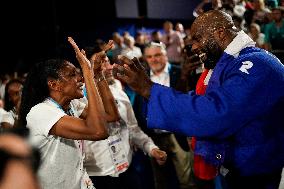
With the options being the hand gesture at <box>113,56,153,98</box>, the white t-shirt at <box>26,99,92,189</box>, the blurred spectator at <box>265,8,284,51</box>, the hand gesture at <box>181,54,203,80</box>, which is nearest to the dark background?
the blurred spectator at <box>265,8,284,51</box>

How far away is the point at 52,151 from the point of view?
119 inches

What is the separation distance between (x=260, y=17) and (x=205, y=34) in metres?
6.45

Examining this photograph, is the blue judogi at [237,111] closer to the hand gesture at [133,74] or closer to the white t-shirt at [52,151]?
the hand gesture at [133,74]

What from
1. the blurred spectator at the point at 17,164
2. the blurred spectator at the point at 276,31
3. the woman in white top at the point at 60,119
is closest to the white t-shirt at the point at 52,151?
the woman in white top at the point at 60,119

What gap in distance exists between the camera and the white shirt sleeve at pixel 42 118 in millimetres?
2889

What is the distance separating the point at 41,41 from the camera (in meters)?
17.8

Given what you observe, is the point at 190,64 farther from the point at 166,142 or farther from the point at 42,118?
the point at 42,118

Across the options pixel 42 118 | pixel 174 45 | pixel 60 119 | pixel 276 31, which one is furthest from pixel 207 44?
pixel 174 45

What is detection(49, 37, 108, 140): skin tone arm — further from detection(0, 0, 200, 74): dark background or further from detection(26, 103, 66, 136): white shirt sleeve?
detection(0, 0, 200, 74): dark background

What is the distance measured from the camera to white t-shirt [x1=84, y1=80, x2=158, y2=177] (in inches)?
153

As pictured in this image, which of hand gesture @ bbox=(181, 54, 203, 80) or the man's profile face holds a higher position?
the man's profile face

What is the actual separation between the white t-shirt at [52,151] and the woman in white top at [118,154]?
2.46 ft

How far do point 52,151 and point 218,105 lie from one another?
1.31 metres

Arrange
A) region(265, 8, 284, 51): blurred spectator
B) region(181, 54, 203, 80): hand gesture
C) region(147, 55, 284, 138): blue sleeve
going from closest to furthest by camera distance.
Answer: region(147, 55, 284, 138): blue sleeve, region(181, 54, 203, 80): hand gesture, region(265, 8, 284, 51): blurred spectator
